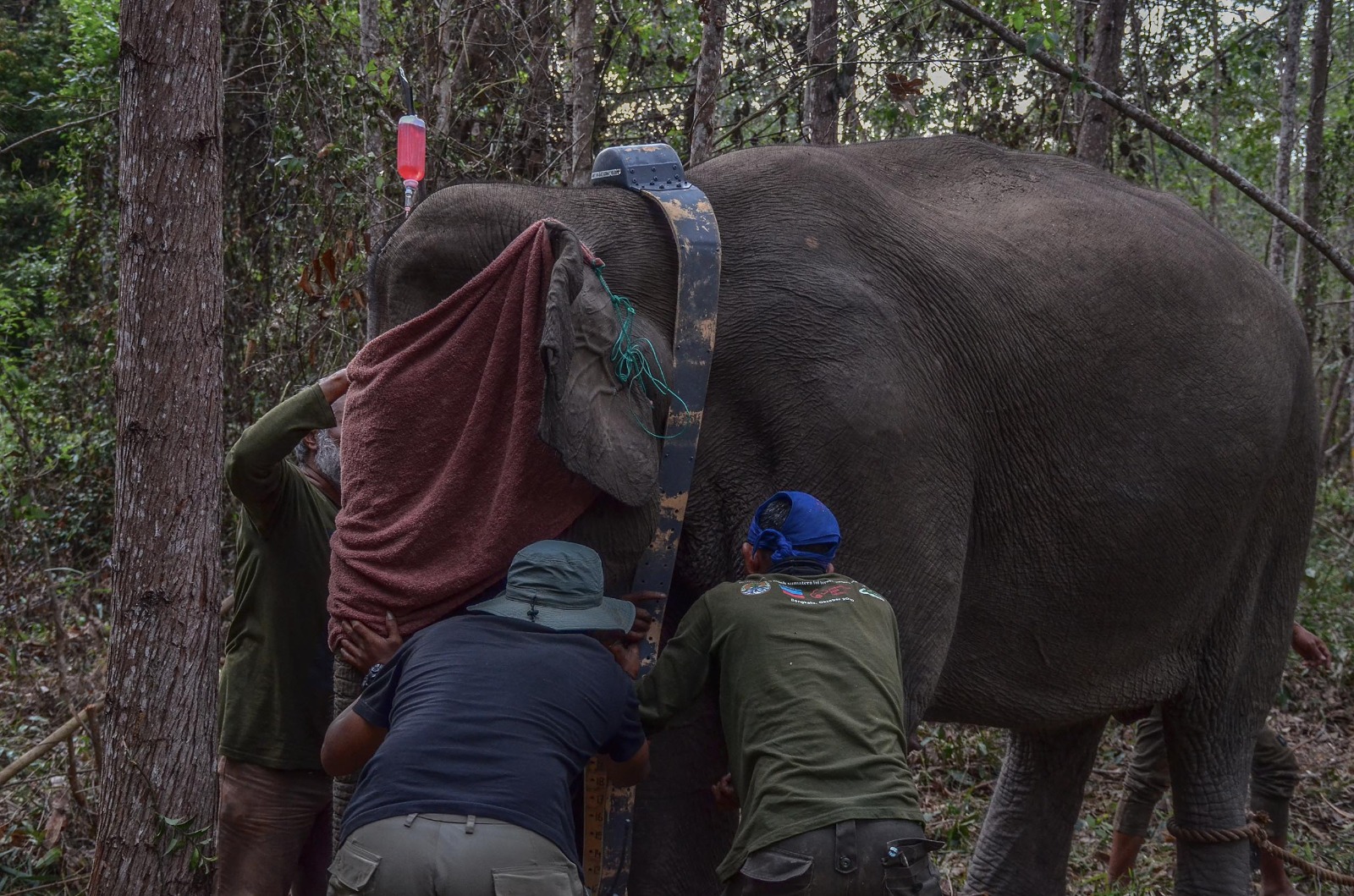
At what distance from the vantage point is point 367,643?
280 cm

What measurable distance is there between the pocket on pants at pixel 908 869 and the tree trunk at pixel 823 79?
4554mm

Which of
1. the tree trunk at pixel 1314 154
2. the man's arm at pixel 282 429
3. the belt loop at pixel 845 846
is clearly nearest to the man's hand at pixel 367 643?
the man's arm at pixel 282 429

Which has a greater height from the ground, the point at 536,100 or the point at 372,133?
the point at 536,100

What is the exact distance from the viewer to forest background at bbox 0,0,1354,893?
19.3 feet

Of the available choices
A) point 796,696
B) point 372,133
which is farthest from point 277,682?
point 372,133

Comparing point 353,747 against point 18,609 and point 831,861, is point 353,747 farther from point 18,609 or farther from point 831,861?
point 18,609

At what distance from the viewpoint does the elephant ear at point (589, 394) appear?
268 centimetres

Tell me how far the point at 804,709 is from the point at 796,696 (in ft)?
0.10

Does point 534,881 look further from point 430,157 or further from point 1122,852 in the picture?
point 430,157

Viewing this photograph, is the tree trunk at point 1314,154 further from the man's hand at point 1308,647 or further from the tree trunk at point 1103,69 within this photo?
the man's hand at point 1308,647

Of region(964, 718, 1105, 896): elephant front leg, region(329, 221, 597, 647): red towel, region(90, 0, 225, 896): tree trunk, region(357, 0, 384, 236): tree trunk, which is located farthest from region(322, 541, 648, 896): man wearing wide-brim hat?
region(357, 0, 384, 236): tree trunk

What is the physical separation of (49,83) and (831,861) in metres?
16.3

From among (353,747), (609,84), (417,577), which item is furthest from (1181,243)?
(609,84)

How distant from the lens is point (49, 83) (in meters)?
16.0
